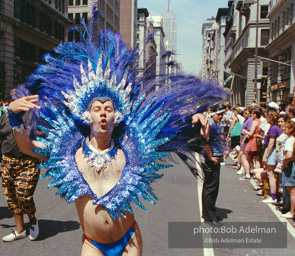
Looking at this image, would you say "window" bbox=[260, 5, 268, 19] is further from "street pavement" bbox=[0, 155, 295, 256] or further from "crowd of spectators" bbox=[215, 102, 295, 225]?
"street pavement" bbox=[0, 155, 295, 256]

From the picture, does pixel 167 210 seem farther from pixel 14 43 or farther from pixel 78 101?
pixel 14 43

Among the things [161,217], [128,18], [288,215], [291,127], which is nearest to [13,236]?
[161,217]

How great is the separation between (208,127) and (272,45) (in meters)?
32.6

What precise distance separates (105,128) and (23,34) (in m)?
26.8

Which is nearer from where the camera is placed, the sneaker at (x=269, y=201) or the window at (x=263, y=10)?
the sneaker at (x=269, y=201)

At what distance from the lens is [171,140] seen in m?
2.93

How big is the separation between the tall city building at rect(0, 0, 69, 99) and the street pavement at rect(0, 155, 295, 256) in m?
15.0

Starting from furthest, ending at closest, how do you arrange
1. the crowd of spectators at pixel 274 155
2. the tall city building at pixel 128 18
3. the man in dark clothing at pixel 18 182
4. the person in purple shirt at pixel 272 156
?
1. the tall city building at pixel 128 18
2. the person in purple shirt at pixel 272 156
3. the crowd of spectators at pixel 274 155
4. the man in dark clothing at pixel 18 182

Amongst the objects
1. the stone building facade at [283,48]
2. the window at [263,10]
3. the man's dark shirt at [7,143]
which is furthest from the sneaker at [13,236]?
the window at [263,10]

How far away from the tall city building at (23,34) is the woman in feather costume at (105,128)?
1846cm

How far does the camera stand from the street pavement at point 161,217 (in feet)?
15.1

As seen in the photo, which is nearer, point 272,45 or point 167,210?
point 167,210

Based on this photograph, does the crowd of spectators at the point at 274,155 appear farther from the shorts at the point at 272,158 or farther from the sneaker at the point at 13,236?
the sneaker at the point at 13,236

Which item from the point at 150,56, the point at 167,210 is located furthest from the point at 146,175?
the point at 167,210
